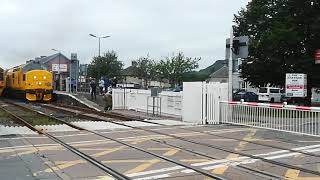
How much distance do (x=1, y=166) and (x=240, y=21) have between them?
126 ft

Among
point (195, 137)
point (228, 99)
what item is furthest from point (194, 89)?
point (195, 137)

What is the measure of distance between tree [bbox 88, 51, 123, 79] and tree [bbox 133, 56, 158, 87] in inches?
449

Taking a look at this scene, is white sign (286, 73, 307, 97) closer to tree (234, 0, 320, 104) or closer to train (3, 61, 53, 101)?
tree (234, 0, 320, 104)

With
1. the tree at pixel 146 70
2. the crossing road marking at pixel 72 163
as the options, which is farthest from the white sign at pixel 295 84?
the tree at pixel 146 70

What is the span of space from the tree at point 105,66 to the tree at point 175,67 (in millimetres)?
10983

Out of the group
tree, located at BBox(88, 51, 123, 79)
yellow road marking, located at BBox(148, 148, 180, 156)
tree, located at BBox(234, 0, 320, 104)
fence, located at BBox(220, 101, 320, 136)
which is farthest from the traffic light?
tree, located at BBox(88, 51, 123, 79)

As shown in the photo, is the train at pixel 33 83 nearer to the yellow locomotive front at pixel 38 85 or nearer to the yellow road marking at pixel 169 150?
the yellow locomotive front at pixel 38 85

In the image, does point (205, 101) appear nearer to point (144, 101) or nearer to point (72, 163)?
point (144, 101)

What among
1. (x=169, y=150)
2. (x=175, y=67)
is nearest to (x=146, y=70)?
(x=175, y=67)

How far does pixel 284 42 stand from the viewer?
128 ft

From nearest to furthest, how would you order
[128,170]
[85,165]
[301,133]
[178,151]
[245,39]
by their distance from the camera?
[128,170]
[85,165]
[178,151]
[301,133]
[245,39]

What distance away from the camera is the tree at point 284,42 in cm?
3872

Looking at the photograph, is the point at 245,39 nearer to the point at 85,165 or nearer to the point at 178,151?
the point at 178,151

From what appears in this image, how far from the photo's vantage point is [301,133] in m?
16.0
